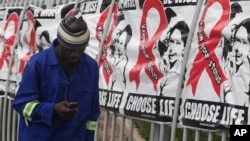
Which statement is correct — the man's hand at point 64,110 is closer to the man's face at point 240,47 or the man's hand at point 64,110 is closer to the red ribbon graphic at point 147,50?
the red ribbon graphic at point 147,50

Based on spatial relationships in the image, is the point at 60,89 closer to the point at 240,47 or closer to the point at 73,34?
the point at 73,34

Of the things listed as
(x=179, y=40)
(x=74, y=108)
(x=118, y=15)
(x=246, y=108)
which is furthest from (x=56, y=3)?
(x=246, y=108)

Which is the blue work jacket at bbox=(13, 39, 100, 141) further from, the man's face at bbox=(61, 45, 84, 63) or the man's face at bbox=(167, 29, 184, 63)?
the man's face at bbox=(167, 29, 184, 63)

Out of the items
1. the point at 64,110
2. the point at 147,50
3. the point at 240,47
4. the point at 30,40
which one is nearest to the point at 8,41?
the point at 30,40

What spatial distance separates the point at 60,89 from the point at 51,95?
81 mm

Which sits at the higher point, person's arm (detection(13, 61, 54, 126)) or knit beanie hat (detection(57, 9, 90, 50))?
knit beanie hat (detection(57, 9, 90, 50))

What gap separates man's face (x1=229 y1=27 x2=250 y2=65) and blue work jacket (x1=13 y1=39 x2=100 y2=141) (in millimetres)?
1051

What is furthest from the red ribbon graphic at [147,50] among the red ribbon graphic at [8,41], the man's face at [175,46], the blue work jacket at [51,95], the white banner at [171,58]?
the red ribbon graphic at [8,41]

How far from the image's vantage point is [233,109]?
402cm

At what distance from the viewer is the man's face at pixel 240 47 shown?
398cm

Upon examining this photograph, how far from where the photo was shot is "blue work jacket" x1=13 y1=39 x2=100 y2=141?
164 inches

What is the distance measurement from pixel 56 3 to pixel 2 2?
2146 millimetres

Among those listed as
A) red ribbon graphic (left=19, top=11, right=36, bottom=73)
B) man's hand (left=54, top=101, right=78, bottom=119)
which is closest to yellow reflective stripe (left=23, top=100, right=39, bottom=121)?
man's hand (left=54, top=101, right=78, bottom=119)

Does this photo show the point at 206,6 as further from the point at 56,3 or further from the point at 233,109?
the point at 56,3
